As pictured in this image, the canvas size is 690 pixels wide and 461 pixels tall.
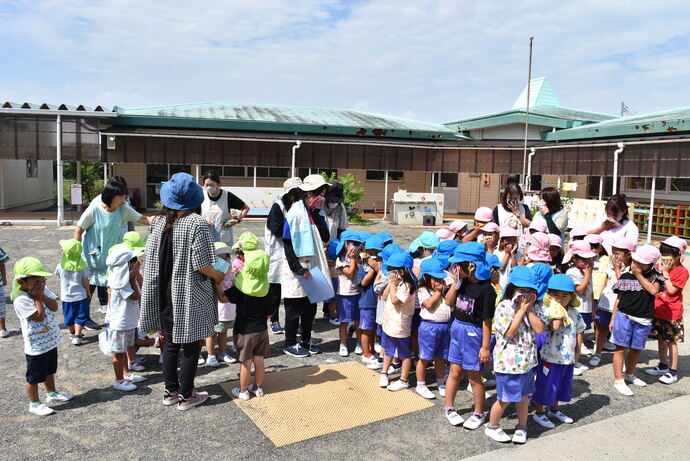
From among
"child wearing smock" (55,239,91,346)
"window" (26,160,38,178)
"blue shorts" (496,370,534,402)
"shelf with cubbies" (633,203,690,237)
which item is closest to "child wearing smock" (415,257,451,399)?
"blue shorts" (496,370,534,402)

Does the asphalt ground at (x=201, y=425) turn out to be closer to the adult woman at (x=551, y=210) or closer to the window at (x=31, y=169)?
the adult woman at (x=551, y=210)

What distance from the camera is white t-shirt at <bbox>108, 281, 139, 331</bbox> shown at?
437 centimetres

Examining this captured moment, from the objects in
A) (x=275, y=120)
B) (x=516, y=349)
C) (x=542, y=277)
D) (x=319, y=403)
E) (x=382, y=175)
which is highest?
(x=275, y=120)

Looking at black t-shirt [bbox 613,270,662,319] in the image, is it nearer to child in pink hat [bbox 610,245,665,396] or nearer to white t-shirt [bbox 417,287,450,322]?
child in pink hat [bbox 610,245,665,396]

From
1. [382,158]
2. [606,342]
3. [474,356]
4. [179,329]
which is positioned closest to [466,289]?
[474,356]

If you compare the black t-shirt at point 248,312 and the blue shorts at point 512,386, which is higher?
the black t-shirt at point 248,312

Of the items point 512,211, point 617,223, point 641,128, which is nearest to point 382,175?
point 641,128

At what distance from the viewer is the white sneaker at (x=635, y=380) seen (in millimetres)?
4824

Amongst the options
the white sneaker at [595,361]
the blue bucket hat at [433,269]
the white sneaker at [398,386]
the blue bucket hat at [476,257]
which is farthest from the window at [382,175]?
the blue bucket hat at [476,257]

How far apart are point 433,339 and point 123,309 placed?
2.79 m

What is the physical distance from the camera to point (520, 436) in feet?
12.1

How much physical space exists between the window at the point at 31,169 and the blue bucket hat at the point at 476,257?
2539cm

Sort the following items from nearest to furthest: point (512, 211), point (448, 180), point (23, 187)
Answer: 1. point (512, 211)
2. point (23, 187)
3. point (448, 180)

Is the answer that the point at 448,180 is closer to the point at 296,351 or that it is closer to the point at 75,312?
the point at 296,351
